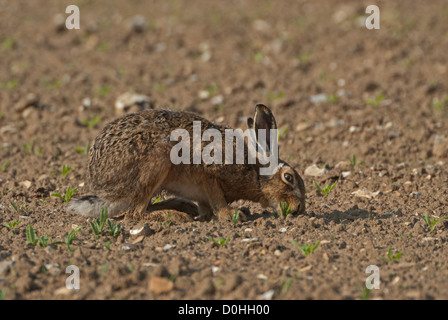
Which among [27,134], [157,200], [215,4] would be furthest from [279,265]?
[215,4]

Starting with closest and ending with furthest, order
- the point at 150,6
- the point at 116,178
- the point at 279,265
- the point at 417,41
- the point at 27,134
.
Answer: the point at 279,265 < the point at 116,178 < the point at 27,134 < the point at 417,41 < the point at 150,6

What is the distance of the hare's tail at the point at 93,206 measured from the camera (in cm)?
628

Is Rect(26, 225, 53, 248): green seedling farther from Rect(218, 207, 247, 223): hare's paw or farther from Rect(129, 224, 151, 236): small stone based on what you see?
Rect(218, 207, 247, 223): hare's paw

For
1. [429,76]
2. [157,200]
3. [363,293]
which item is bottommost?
[363,293]

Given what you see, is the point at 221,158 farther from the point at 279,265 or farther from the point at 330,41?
the point at 330,41

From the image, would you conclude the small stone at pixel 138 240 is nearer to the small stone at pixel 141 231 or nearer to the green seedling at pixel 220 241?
the small stone at pixel 141 231

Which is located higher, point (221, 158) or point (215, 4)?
point (215, 4)

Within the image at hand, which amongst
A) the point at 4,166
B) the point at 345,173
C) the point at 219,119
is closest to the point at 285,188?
the point at 345,173

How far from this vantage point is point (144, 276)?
4797mm

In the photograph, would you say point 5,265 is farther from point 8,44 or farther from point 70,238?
point 8,44

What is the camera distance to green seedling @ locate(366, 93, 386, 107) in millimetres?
9991

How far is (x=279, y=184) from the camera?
659 centimetres

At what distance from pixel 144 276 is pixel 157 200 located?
226 cm

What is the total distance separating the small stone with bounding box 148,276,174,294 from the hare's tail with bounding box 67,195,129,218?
174cm
